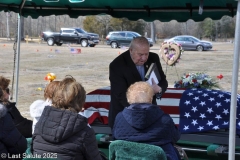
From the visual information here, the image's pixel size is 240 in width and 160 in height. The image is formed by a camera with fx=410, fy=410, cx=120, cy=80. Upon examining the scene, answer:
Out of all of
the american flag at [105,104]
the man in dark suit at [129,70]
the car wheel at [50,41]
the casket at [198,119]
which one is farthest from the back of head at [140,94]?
the car wheel at [50,41]

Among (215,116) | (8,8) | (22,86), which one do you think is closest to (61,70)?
(22,86)

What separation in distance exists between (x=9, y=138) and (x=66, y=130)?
1.87 ft

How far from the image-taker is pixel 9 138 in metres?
3.06

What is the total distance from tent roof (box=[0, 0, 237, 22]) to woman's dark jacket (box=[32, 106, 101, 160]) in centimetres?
317

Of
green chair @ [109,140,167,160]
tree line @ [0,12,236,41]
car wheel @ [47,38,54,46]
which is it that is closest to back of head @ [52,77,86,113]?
green chair @ [109,140,167,160]

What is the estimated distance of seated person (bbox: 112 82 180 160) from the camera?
3.10 meters

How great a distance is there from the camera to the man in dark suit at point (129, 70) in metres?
4.20

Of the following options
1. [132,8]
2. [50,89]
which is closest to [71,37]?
[132,8]

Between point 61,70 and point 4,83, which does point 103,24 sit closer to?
point 61,70

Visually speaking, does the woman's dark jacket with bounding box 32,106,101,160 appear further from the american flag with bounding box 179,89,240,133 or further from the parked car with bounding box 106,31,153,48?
the parked car with bounding box 106,31,153,48

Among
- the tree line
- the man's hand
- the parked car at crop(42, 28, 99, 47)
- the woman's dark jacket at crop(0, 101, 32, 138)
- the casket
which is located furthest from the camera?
the tree line

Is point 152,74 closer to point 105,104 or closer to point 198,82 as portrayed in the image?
point 105,104

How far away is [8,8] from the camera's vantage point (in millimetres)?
5879

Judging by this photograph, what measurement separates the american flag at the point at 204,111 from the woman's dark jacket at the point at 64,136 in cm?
277
